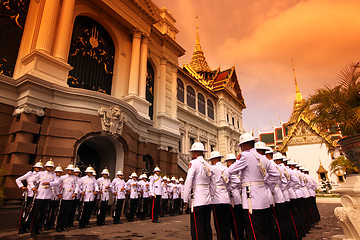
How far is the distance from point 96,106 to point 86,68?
370 cm

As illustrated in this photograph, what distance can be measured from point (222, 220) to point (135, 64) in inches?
474

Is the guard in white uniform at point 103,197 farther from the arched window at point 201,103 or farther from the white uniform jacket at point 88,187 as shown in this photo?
the arched window at point 201,103

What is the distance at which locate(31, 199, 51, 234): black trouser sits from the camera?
6715mm

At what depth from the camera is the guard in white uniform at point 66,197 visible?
7.44 metres

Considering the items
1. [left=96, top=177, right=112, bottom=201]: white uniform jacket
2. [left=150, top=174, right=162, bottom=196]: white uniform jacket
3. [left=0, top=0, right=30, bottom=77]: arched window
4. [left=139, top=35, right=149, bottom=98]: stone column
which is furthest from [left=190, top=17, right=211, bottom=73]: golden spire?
[left=96, top=177, right=112, bottom=201]: white uniform jacket

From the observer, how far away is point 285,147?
98.0 ft

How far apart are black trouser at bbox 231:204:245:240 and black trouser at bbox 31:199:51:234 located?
18.8ft

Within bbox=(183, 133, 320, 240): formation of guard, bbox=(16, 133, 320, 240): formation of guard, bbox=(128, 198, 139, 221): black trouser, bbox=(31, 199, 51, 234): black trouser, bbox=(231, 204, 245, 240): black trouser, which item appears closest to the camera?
bbox=(183, 133, 320, 240): formation of guard

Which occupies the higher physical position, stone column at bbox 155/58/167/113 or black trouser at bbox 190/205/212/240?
stone column at bbox 155/58/167/113

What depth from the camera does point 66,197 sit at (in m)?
7.76

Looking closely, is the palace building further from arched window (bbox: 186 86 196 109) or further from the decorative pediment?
arched window (bbox: 186 86 196 109)

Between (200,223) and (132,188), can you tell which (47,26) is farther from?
(200,223)

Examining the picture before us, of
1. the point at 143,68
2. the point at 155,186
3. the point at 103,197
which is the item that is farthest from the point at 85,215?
the point at 143,68

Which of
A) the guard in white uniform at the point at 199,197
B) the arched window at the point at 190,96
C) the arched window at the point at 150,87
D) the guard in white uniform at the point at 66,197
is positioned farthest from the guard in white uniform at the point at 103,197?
the arched window at the point at 190,96
